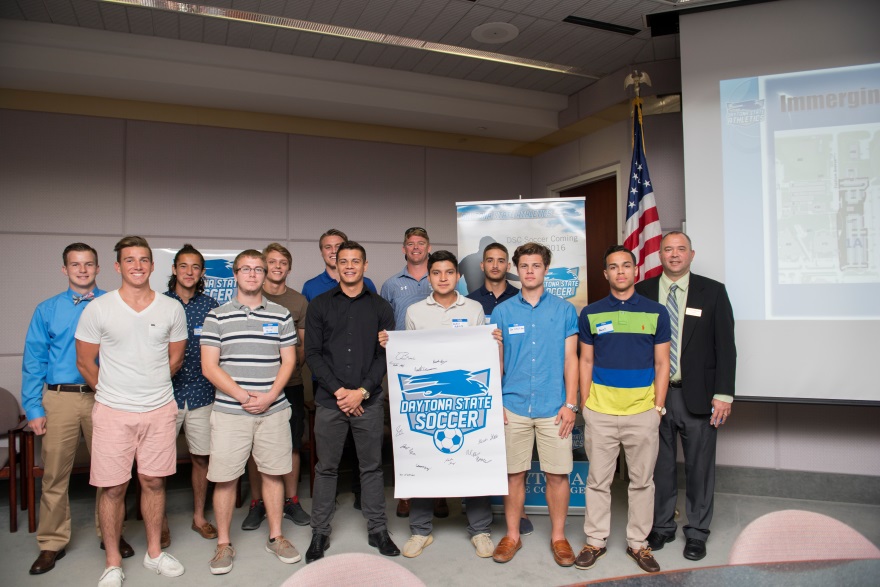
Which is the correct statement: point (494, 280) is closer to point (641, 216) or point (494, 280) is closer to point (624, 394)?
point (624, 394)

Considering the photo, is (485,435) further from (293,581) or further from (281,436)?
(293,581)

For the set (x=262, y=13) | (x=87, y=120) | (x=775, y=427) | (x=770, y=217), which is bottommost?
(x=775, y=427)

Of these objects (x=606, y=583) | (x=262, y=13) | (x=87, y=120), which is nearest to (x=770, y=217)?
(x=606, y=583)

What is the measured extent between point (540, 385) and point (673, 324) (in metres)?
0.88

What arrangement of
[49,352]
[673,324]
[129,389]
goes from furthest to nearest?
[673,324], [49,352], [129,389]

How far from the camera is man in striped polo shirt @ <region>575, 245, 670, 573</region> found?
2.78m

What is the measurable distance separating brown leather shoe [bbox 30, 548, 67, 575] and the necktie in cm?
343

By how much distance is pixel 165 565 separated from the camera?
2.78 meters

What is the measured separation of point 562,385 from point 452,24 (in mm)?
2704

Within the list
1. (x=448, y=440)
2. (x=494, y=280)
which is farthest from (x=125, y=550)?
(x=494, y=280)

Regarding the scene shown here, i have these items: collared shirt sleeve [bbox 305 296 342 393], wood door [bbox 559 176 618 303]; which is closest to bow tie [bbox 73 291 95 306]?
collared shirt sleeve [bbox 305 296 342 393]

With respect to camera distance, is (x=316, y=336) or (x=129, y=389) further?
(x=316, y=336)

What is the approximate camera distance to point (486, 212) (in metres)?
3.99

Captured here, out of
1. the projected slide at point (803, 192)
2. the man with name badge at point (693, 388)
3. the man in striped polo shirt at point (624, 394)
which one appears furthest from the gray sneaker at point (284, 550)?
the projected slide at point (803, 192)
